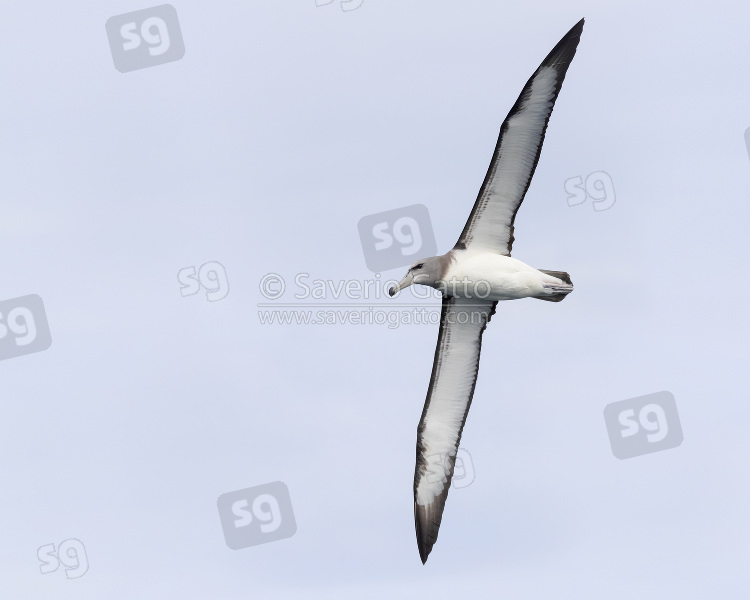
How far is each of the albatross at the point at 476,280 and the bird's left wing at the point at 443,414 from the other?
0.07ft

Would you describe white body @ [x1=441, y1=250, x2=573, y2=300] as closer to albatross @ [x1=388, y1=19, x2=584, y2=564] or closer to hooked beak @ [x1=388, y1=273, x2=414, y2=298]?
albatross @ [x1=388, y1=19, x2=584, y2=564]

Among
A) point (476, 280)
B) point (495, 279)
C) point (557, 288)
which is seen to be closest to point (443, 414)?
point (476, 280)

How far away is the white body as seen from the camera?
2586 centimetres

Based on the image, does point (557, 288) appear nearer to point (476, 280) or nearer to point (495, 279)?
point (495, 279)

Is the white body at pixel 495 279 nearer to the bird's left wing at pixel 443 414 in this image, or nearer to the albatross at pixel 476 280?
the albatross at pixel 476 280

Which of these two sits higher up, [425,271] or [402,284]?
[425,271]

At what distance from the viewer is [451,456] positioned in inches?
1119

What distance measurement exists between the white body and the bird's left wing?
126 centimetres

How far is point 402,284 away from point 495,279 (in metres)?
1.84

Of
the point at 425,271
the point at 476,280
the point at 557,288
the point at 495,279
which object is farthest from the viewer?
the point at 425,271

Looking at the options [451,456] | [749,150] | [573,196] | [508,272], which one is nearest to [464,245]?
[508,272]

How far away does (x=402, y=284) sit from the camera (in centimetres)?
2602

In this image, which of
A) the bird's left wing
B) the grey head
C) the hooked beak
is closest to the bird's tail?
the bird's left wing

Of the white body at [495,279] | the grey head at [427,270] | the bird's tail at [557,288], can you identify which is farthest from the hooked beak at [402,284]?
the bird's tail at [557,288]
